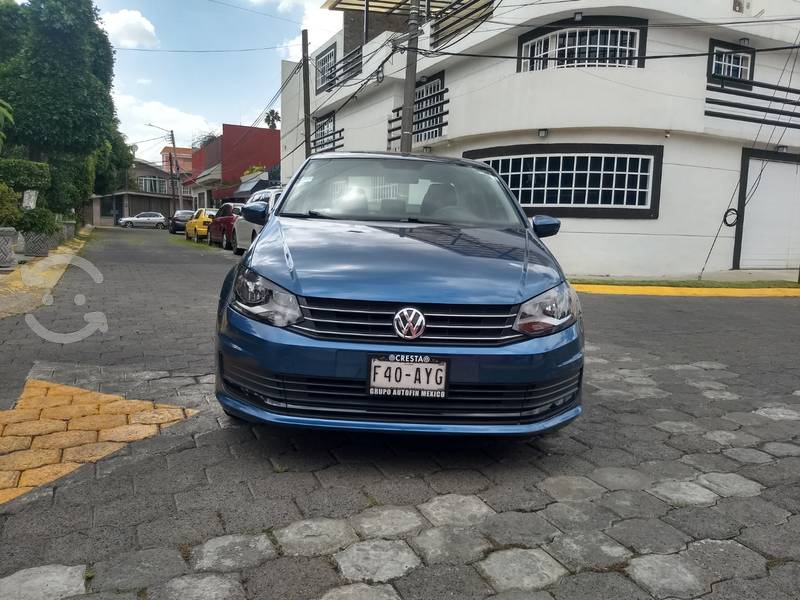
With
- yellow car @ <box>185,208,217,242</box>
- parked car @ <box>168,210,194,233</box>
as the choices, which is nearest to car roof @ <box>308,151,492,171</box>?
yellow car @ <box>185,208,217,242</box>

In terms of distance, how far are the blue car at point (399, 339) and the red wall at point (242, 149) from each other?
41111 mm

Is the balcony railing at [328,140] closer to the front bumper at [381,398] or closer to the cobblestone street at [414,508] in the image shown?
the cobblestone street at [414,508]

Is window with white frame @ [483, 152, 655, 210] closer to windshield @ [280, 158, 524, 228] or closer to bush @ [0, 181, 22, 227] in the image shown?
bush @ [0, 181, 22, 227]

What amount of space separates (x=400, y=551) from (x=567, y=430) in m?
1.72

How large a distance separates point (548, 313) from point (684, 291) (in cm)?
945

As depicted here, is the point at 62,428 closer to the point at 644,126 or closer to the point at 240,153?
the point at 644,126

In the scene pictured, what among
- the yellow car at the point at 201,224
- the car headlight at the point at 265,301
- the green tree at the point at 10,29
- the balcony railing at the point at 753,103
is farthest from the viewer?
the yellow car at the point at 201,224

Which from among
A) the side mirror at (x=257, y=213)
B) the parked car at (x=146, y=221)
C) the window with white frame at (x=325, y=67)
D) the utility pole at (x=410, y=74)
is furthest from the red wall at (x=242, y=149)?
the side mirror at (x=257, y=213)

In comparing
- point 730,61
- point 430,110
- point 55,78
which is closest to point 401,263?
point 730,61

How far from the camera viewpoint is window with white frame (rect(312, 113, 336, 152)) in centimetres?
2627

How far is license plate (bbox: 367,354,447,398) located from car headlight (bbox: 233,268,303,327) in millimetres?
428

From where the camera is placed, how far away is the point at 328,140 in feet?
89.0

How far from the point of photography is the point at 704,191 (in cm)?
1439

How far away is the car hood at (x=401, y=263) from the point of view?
287 cm
